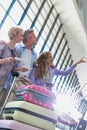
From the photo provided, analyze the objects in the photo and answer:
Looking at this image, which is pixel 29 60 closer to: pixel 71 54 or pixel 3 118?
pixel 3 118

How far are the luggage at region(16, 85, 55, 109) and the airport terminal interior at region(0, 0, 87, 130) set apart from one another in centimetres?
171

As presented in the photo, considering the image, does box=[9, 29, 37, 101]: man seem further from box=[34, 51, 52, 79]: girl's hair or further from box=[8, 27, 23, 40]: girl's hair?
box=[8, 27, 23, 40]: girl's hair

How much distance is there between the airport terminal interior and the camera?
4.21 m

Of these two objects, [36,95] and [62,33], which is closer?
[36,95]

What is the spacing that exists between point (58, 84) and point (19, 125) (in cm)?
822

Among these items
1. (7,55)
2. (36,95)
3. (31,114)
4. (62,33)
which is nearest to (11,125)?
(31,114)

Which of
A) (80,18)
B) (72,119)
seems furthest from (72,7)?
(72,119)

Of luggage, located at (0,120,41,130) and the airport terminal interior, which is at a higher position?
the airport terminal interior

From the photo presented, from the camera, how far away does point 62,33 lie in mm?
10180

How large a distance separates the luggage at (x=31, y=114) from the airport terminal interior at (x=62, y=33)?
5.82ft

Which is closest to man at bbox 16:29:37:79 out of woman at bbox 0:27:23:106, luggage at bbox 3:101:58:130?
woman at bbox 0:27:23:106

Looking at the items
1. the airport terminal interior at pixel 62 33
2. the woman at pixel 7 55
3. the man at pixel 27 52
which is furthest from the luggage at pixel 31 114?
the airport terminal interior at pixel 62 33

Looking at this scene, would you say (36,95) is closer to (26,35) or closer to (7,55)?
(7,55)

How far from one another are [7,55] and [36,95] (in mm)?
484
